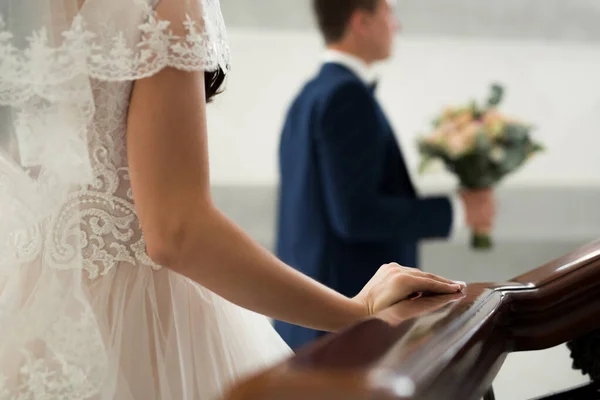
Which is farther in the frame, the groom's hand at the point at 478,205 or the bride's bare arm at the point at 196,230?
the groom's hand at the point at 478,205

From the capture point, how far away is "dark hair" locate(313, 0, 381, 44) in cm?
226

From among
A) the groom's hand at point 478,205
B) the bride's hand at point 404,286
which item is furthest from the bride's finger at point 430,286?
the groom's hand at point 478,205

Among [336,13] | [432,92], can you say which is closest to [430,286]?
[336,13]

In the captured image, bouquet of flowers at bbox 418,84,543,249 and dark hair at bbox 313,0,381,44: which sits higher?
dark hair at bbox 313,0,381,44

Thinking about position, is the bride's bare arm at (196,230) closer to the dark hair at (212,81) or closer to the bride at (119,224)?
the bride at (119,224)

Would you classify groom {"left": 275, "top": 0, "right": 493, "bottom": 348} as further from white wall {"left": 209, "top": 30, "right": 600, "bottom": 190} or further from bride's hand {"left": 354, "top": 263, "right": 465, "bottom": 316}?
white wall {"left": 209, "top": 30, "right": 600, "bottom": 190}

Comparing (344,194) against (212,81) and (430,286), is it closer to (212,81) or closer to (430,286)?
(212,81)

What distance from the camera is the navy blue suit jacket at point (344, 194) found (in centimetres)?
203

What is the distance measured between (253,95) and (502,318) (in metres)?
4.00

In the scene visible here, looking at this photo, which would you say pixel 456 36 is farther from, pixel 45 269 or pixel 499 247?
pixel 45 269

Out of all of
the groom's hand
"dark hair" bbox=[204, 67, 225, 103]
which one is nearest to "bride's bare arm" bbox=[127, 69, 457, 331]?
"dark hair" bbox=[204, 67, 225, 103]

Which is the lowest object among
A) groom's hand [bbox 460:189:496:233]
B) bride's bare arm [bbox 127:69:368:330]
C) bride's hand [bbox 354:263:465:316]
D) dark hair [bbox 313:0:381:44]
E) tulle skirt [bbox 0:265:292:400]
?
groom's hand [bbox 460:189:496:233]

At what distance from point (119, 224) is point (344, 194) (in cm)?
122

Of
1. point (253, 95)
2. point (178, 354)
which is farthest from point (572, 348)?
point (253, 95)
